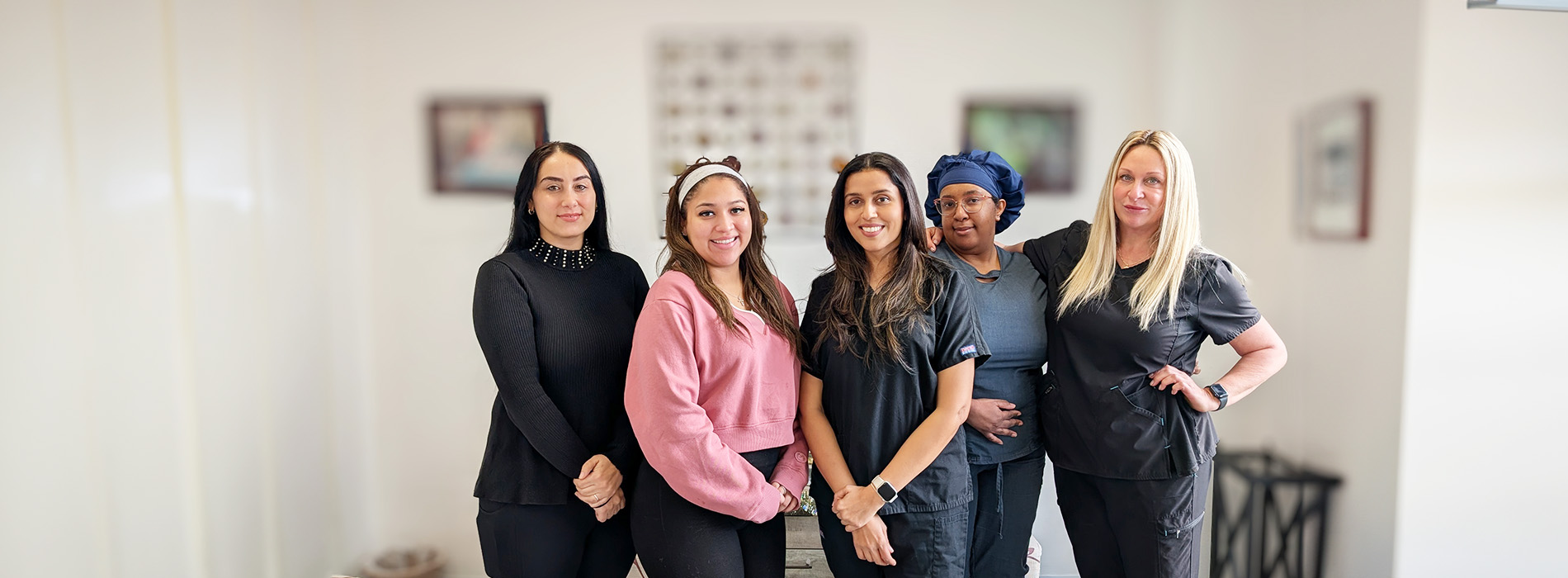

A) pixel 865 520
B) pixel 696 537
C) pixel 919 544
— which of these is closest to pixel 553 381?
pixel 696 537

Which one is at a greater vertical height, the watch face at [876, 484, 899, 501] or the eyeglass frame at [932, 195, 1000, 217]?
the eyeglass frame at [932, 195, 1000, 217]

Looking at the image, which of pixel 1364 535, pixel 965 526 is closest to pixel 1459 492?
pixel 1364 535

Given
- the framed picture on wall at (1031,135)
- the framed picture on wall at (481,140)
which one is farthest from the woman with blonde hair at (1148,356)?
the framed picture on wall at (481,140)

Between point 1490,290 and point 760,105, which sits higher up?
point 760,105

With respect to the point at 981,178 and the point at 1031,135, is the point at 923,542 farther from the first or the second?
the point at 1031,135

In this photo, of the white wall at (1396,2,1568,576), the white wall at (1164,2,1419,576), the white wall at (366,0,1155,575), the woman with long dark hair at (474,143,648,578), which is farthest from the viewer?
the white wall at (366,0,1155,575)

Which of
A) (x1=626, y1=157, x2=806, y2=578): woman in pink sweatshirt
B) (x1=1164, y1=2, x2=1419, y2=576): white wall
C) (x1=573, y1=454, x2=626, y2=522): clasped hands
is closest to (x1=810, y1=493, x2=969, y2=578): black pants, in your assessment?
(x1=626, y1=157, x2=806, y2=578): woman in pink sweatshirt

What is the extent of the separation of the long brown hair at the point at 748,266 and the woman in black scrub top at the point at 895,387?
0.09 m

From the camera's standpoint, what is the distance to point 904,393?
1711 mm

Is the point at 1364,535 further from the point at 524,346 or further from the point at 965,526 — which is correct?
the point at 524,346

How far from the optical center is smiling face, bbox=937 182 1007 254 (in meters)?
2.03

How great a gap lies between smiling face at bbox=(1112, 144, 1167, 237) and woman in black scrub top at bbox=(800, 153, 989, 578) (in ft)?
1.55

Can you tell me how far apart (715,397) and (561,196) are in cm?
64

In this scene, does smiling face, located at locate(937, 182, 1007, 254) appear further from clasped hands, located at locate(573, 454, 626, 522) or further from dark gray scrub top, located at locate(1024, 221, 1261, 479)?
clasped hands, located at locate(573, 454, 626, 522)
